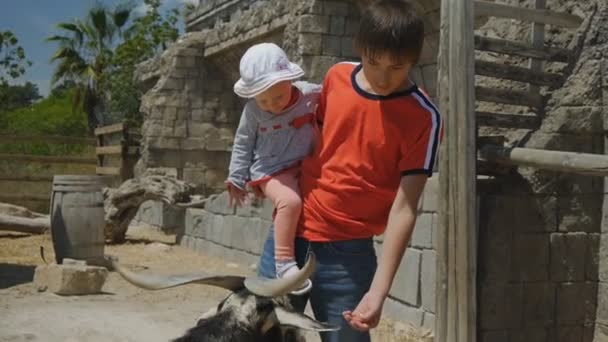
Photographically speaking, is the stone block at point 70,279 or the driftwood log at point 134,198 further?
the driftwood log at point 134,198

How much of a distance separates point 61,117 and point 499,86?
32.8m

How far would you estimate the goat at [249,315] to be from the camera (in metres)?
2.18

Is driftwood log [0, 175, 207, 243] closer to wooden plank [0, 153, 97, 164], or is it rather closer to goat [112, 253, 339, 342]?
wooden plank [0, 153, 97, 164]

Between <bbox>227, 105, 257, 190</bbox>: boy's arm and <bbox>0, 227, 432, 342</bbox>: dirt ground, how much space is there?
11.2 ft

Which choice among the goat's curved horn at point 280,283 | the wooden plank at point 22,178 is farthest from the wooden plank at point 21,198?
the goat's curved horn at point 280,283

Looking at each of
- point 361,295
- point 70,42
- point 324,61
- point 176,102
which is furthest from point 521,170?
point 70,42

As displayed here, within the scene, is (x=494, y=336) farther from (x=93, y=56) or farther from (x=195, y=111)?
(x=93, y=56)

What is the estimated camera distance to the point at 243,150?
2.66 meters

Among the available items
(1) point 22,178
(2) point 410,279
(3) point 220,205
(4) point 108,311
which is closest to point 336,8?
(3) point 220,205

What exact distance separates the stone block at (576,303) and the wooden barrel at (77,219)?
15.9 ft

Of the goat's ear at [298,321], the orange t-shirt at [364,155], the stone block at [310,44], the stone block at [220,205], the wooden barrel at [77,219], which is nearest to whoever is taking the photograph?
the goat's ear at [298,321]

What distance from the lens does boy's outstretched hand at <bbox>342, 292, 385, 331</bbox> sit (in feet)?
7.27

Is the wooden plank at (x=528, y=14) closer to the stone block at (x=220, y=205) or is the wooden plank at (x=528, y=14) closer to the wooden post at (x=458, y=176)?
the wooden post at (x=458, y=176)

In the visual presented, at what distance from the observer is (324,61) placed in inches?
389
